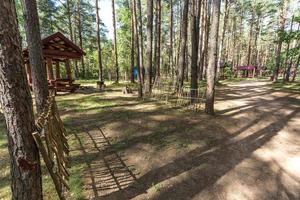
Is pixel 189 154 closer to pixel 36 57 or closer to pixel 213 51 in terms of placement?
pixel 213 51

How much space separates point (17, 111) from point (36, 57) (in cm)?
479

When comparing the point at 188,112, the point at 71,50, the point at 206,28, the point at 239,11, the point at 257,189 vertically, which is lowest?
the point at 257,189

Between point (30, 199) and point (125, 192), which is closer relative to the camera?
point (30, 199)

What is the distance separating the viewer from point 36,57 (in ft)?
23.0

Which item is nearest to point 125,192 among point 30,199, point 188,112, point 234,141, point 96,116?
point 30,199

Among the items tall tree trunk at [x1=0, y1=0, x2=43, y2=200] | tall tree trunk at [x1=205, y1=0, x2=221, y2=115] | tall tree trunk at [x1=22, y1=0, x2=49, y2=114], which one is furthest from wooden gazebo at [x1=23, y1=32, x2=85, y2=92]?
tall tree trunk at [x1=0, y1=0, x2=43, y2=200]

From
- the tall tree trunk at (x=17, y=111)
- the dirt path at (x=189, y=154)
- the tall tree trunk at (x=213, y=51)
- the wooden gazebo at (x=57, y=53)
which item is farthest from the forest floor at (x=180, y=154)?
the wooden gazebo at (x=57, y=53)

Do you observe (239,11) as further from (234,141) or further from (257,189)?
(257,189)

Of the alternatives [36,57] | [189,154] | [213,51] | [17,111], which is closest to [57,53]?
[36,57]

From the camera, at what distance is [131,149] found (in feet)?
21.6

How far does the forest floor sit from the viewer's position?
4.77 meters

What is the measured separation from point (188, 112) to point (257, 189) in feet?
19.3

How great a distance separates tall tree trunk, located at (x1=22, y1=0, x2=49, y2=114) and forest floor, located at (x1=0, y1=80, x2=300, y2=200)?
1683 millimetres

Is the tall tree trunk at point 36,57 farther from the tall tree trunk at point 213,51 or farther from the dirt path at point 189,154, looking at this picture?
the tall tree trunk at point 213,51
